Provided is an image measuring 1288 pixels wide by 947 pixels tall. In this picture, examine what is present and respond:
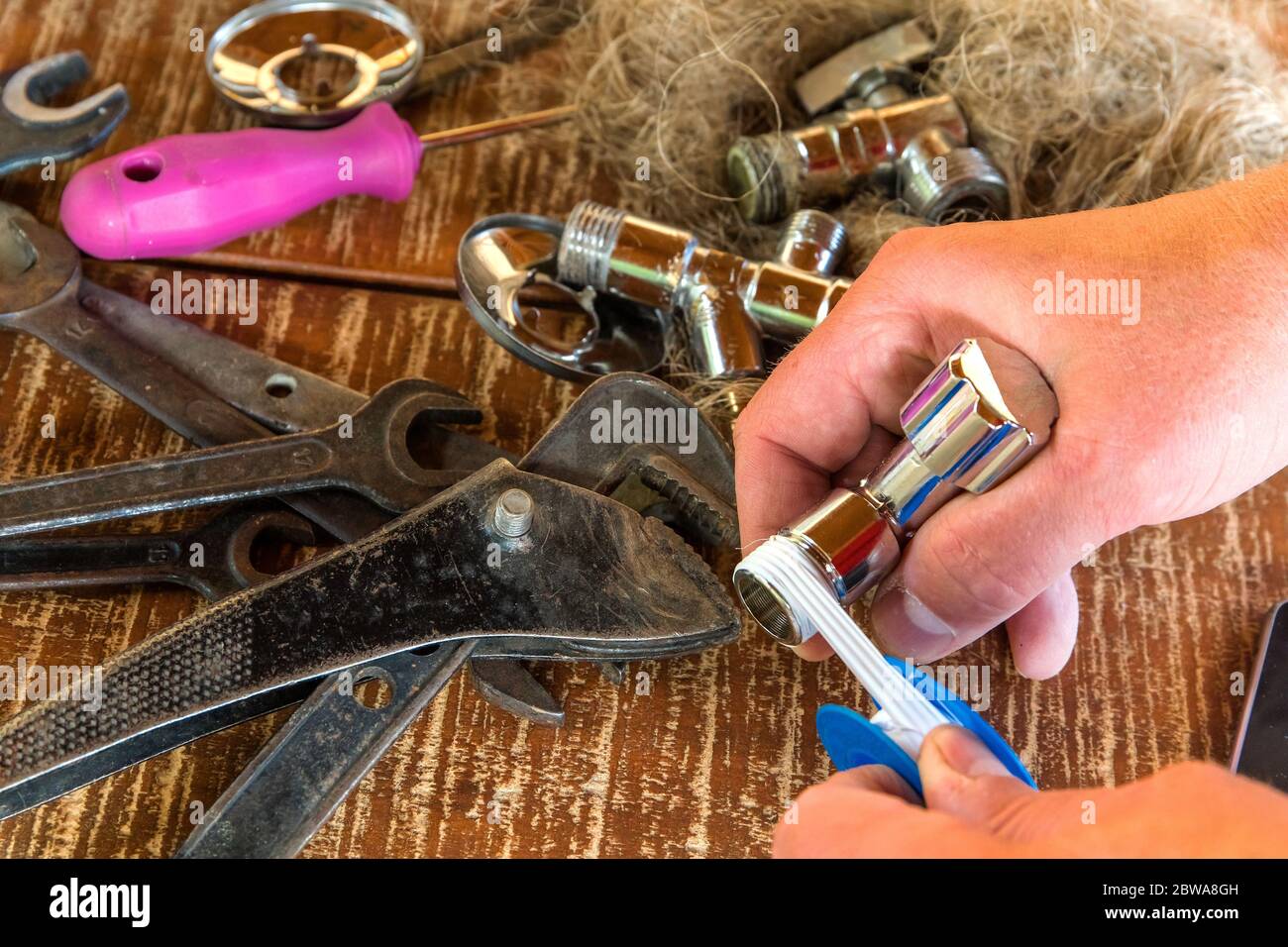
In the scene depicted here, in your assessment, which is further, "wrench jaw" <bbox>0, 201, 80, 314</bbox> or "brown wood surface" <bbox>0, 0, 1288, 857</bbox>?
"wrench jaw" <bbox>0, 201, 80, 314</bbox>

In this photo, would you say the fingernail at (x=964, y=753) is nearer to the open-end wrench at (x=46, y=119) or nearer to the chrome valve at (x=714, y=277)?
the chrome valve at (x=714, y=277)

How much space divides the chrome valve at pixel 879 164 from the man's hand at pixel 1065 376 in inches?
10.8

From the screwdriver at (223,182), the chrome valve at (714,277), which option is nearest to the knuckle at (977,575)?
the chrome valve at (714,277)

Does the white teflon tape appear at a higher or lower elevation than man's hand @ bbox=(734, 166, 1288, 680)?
lower

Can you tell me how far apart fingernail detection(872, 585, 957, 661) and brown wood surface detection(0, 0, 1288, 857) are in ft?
0.26

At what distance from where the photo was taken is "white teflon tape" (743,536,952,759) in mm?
561

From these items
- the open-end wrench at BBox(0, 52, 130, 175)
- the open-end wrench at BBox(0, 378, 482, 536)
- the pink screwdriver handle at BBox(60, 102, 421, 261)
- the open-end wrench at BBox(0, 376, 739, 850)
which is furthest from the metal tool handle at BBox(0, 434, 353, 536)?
the open-end wrench at BBox(0, 52, 130, 175)

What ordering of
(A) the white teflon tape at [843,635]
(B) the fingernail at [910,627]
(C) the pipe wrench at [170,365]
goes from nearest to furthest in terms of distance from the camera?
(A) the white teflon tape at [843,635] < (B) the fingernail at [910,627] < (C) the pipe wrench at [170,365]

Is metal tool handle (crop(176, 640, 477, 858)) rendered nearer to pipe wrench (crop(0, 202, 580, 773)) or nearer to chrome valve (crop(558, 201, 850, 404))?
pipe wrench (crop(0, 202, 580, 773))

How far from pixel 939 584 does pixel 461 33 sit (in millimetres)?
740

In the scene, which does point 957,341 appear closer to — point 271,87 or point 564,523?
point 564,523

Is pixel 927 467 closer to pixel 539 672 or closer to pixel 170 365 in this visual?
pixel 539 672

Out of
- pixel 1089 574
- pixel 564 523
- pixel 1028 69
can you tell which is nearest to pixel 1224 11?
pixel 1028 69

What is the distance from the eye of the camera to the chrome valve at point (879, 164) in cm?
93
